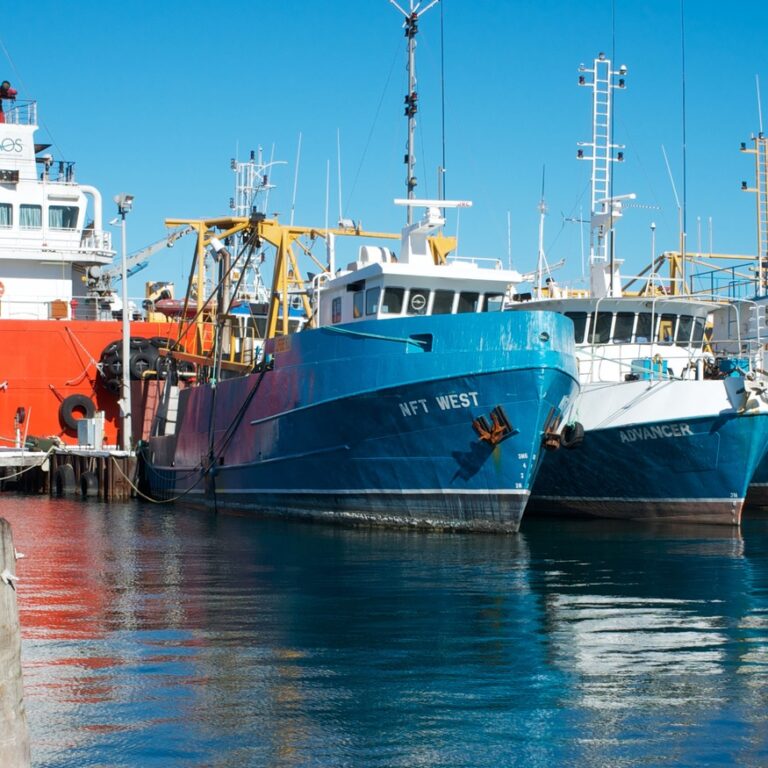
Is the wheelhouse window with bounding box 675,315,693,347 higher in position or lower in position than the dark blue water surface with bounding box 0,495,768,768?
higher

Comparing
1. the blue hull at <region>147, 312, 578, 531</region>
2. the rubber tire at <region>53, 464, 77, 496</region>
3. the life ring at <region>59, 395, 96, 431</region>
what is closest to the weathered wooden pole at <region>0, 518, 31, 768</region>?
the blue hull at <region>147, 312, 578, 531</region>

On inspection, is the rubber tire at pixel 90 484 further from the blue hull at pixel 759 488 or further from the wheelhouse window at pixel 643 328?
the blue hull at pixel 759 488

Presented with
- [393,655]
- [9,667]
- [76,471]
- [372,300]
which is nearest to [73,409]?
[76,471]

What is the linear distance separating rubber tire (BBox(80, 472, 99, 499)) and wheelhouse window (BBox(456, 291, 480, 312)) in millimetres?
11710

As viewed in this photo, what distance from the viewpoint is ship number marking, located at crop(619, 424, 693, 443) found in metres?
20.5

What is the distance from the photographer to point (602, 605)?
39.9 ft

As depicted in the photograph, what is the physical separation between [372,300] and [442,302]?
3.86 ft

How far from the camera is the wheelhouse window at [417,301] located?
20.0 meters

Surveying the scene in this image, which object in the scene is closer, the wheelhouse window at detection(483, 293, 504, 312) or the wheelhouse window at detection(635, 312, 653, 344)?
the wheelhouse window at detection(483, 293, 504, 312)

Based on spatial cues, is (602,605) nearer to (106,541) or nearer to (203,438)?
(106,541)

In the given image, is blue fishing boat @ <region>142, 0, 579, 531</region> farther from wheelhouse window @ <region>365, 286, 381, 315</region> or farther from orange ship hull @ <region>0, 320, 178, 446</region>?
orange ship hull @ <region>0, 320, 178, 446</region>

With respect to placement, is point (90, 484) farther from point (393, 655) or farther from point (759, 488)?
point (393, 655)

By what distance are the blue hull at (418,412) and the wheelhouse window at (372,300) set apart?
1099 mm

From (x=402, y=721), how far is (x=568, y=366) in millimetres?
11607
